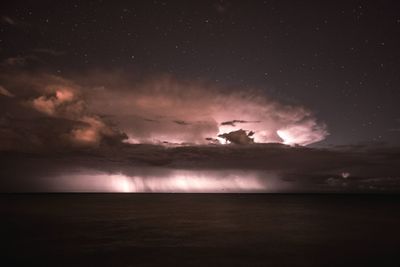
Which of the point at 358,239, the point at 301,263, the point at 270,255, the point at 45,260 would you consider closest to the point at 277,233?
the point at 358,239

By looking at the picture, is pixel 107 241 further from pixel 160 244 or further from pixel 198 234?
pixel 198 234

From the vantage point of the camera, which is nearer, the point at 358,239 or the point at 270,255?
the point at 270,255

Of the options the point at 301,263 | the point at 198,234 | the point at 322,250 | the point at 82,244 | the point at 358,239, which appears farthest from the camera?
the point at 198,234

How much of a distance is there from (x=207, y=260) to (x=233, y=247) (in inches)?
163

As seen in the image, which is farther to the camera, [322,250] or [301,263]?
[322,250]

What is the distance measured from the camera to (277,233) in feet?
101

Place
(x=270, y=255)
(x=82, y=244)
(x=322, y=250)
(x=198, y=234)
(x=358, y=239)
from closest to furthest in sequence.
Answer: (x=270, y=255)
(x=322, y=250)
(x=82, y=244)
(x=358, y=239)
(x=198, y=234)

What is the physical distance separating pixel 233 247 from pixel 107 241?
28.9 ft

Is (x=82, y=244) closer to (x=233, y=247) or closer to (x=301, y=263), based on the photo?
(x=233, y=247)

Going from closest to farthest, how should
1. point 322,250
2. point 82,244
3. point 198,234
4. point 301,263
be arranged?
point 301,263 → point 322,250 → point 82,244 → point 198,234

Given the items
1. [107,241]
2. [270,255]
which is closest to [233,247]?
[270,255]

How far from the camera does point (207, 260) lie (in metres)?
19.2

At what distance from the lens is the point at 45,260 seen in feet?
61.6

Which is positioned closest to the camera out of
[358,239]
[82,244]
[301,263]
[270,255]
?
[301,263]
